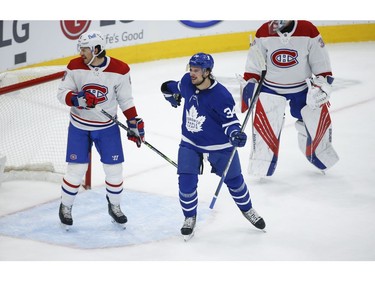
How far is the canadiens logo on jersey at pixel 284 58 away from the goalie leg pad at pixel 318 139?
0.35 meters

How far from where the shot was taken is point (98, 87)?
443cm

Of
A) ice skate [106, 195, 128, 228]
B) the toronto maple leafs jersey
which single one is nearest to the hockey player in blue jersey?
the toronto maple leafs jersey

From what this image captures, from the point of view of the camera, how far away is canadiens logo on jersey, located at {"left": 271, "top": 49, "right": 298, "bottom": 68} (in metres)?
5.22

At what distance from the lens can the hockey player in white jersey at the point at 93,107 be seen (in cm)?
439

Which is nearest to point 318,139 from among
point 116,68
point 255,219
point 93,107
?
point 255,219

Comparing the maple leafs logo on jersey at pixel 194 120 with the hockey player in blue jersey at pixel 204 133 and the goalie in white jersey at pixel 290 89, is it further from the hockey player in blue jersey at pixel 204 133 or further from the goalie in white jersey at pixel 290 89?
the goalie in white jersey at pixel 290 89

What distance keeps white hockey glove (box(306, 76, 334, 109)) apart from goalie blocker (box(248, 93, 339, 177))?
23 cm

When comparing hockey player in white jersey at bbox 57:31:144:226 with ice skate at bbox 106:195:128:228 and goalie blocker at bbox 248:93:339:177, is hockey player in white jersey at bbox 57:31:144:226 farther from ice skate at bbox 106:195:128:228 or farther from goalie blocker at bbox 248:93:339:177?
goalie blocker at bbox 248:93:339:177

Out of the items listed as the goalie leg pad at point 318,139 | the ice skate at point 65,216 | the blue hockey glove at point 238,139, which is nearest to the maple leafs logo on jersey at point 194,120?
the blue hockey glove at point 238,139

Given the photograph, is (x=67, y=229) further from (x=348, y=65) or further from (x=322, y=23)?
(x=322, y=23)

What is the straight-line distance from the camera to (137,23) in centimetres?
880

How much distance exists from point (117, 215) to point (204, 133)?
0.75m

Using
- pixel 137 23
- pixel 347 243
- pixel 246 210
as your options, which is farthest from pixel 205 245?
pixel 137 23

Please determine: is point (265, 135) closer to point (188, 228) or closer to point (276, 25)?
point (276, 25)
